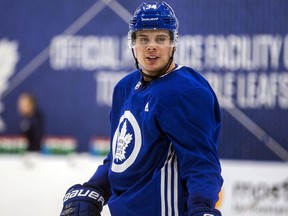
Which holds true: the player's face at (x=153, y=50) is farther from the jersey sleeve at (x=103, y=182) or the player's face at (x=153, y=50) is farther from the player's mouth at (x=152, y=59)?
the jersey sleeve at (x=103, y=182)

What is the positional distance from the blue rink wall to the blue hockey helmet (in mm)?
3370

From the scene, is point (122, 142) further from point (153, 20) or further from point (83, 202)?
point (153, 20)

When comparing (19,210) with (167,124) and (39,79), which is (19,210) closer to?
(39,79)

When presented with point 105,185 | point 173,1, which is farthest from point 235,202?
point 105,185

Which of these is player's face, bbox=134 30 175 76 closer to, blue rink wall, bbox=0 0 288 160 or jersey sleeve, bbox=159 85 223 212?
jersey sleeve, bbox=159 85 223 212

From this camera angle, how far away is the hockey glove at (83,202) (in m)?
2.88

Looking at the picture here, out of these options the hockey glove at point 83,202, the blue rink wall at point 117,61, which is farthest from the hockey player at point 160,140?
the blue rink wall at point 117,61

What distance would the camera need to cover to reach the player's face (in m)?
2.80

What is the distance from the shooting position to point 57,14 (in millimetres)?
6945

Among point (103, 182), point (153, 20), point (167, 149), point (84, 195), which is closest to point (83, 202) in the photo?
point (84, 195)

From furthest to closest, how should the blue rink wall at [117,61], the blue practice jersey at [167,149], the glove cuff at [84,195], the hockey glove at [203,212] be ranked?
1. the blue rink wall at [117,61]
2. the glove cuff at [84,195]
3. the blue practice jersey at [167,149]
4. the hockey glove at [203,212]

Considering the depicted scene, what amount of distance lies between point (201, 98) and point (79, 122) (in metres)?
4.28

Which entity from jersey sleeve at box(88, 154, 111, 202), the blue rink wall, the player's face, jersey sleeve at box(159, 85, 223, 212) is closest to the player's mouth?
the player's face

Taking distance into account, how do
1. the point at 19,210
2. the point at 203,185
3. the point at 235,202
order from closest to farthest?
the point at 203,185, the point at 235,202, the point at 19,210
